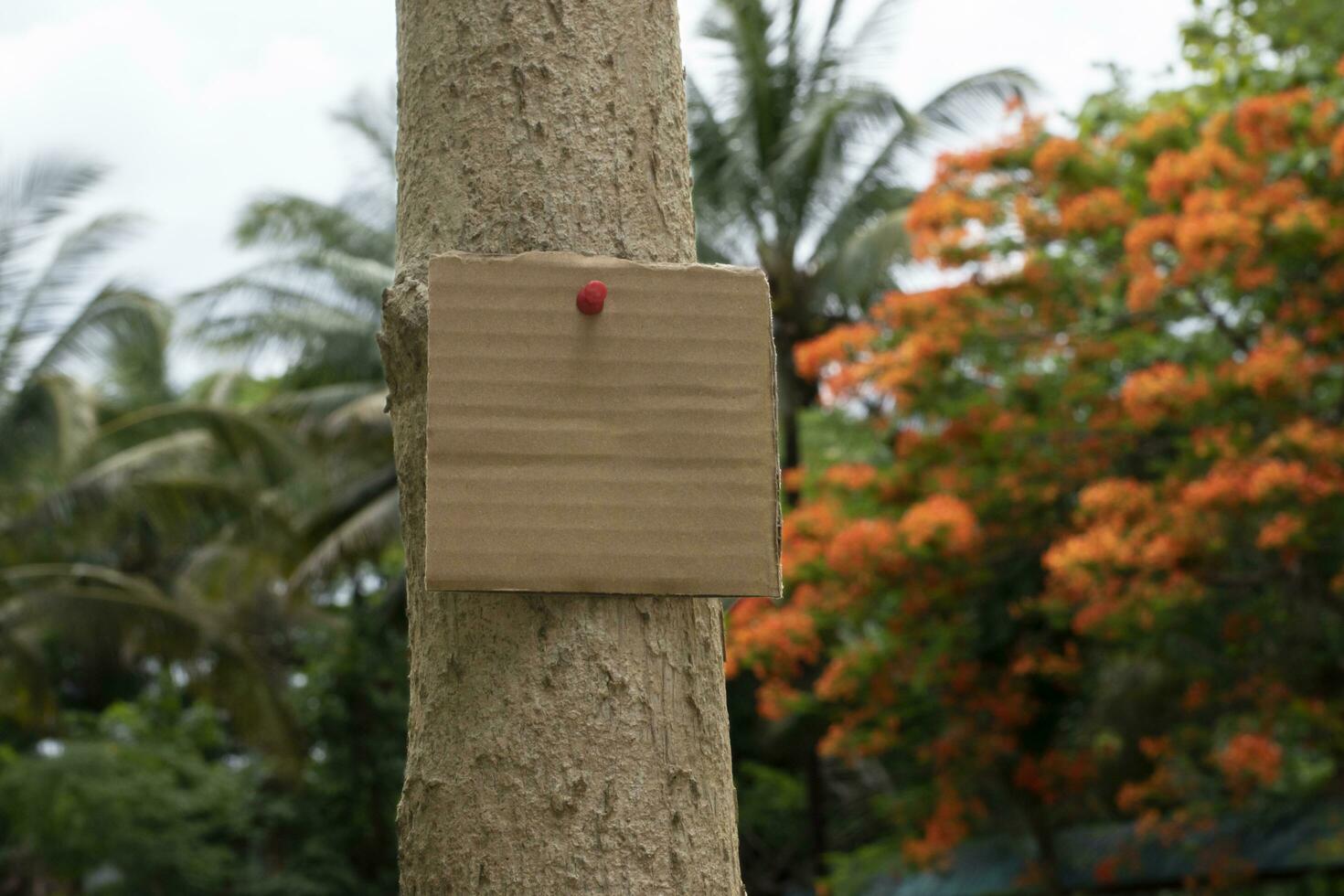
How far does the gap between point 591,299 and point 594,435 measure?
0.13 m

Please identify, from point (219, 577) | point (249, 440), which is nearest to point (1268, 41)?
point (249, 440)

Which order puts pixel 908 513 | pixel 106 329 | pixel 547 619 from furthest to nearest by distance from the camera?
pixel 106 329
pixel 908 513
pixel 547 619

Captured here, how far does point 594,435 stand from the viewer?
1.45 metres

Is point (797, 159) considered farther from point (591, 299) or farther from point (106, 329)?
point (591, 299)

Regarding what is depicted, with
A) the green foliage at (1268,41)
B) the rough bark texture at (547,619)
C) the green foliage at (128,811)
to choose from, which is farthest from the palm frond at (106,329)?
the rough bark texture at (547,619)

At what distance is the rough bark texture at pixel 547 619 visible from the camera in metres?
1.39

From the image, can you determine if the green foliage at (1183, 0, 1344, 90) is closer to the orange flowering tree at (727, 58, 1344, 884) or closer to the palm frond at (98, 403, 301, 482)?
the orange flowering tree at (727, 58, 1344, 884)

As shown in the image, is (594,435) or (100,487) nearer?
(594,435)

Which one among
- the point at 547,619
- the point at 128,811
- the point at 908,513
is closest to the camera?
the point at 547,619

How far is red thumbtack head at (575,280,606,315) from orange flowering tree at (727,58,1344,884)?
6.65 meters

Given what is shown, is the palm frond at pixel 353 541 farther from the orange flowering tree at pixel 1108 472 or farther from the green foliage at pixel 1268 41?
the green foliage at pixel 1268 41

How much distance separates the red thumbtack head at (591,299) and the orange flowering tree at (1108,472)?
6.65 metres

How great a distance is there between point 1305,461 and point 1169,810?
18.4 feet

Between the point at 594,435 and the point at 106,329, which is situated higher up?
the point at 106,329
